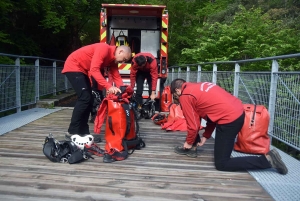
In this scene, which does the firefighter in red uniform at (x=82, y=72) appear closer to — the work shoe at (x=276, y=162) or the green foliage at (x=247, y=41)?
the work shoe at (x=276, y=162)

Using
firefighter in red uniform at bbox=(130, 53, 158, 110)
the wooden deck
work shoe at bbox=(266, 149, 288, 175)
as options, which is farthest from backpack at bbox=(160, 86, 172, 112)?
work shoe at bbox=(266, 149, 288, 175)

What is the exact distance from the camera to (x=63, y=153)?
139 inches

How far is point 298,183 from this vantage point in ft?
9.91

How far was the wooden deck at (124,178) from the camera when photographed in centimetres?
269

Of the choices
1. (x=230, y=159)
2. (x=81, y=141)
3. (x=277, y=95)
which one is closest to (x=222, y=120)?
(x=230, y=159)

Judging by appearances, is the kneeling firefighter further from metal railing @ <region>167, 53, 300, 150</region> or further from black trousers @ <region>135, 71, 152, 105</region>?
metal railing @ <region>167, 53, 300, 150</region>

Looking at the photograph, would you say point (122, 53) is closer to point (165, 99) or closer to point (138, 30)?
point (165, 99)

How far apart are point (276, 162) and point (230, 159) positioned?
0.47 m

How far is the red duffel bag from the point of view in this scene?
370 cm

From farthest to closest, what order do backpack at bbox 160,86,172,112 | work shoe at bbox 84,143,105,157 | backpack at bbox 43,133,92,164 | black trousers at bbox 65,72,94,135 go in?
backpack at bbox 160,86,172,112 → black trousers at bbox 65,72,94,135 → work shoe at bbox 84,143,105,157 → backpack at bbox 43,133,92,164

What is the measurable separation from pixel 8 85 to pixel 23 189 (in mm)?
3880

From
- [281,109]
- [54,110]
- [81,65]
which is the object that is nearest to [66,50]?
[54,110]

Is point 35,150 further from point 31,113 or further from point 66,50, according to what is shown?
point 66,50

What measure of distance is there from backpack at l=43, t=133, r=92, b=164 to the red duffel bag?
193 cm
